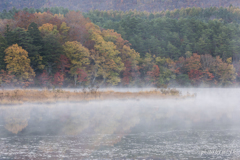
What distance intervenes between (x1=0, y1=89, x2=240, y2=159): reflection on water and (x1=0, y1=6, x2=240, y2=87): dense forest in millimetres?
24518

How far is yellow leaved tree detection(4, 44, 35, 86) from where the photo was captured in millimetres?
51125

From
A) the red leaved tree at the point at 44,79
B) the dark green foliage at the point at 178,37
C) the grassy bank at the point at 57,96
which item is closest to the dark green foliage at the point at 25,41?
the red leaved tree at the point at 44,79

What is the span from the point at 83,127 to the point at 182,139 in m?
6.01

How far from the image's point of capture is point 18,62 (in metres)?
51.9

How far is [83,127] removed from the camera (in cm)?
1786

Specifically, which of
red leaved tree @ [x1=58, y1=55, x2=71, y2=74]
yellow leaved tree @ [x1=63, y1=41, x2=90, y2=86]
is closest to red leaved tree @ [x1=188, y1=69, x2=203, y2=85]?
yellow leaved tree @ [x1=63, y1=41, x2=90, y2=86]

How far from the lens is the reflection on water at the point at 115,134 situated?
12469 millimetres

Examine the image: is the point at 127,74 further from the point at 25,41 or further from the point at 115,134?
the point at 115,134

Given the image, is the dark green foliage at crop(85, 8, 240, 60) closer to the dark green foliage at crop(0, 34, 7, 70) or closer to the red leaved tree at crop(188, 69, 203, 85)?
the red leaved tree at crop(188, 69, 203, 85)

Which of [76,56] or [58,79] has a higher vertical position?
[76,56]

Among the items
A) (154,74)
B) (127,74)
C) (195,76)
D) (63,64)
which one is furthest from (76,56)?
(195,76)

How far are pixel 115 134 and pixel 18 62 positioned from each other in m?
40.2

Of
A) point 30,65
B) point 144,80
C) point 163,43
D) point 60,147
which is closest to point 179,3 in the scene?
point 163,43

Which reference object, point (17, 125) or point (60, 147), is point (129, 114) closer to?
point (17, 125)
